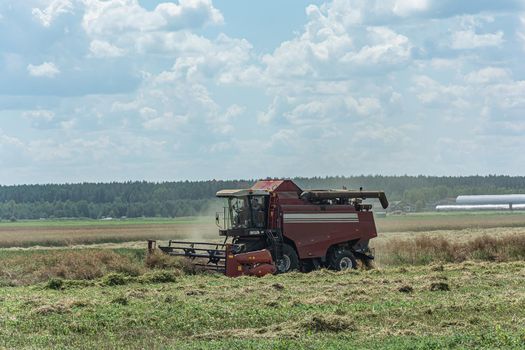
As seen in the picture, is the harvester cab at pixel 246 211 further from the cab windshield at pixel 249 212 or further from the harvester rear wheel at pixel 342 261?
the harvester rear wheel at pixel 342 261

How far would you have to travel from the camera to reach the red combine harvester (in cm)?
3109

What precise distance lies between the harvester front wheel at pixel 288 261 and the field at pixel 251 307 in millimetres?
2366

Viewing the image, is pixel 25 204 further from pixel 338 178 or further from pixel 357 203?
pixel 357 203

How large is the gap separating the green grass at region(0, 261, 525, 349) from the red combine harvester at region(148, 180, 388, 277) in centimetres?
604

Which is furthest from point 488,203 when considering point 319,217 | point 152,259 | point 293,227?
point 152,259

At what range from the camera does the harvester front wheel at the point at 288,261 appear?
3083cm

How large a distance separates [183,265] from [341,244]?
6.13 meters

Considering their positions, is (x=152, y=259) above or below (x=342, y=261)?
above

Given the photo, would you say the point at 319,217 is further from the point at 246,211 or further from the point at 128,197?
the point at 128,197

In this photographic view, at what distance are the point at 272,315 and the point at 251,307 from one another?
1.56m

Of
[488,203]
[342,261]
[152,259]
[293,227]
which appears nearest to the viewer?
[152,259]

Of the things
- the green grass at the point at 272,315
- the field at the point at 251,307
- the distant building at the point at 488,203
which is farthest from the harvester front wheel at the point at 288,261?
the distant building at the point at 488,203

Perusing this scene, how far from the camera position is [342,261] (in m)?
31.9

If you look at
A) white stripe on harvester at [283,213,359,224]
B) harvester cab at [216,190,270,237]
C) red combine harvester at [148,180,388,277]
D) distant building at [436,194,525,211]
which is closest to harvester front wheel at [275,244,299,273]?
red combine harvester at [148,180,388,277]
